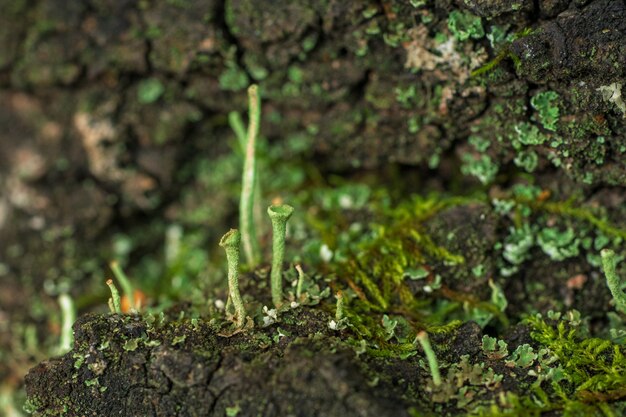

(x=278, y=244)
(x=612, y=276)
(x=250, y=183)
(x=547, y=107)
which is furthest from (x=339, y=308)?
(x=547, y=107)

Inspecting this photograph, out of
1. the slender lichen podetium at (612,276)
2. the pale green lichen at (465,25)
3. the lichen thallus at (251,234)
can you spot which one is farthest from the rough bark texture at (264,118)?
the slender lichen podetium at (612,276)

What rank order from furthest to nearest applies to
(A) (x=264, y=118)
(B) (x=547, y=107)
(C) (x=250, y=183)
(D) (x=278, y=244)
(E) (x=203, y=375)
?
(A) (x=264, y=118)
(C) (x=250, y=183)
(B) (x=547, y=107)
(D) (x=278, y=244)
(E) (x=203, y=375)

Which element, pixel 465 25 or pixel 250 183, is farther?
pixel 250 183

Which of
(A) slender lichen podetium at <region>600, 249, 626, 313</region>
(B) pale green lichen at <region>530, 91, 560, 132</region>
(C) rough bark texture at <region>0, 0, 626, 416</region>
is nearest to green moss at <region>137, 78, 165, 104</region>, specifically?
(C) rough bark texture at <region>0, 0, 626, 416</region>

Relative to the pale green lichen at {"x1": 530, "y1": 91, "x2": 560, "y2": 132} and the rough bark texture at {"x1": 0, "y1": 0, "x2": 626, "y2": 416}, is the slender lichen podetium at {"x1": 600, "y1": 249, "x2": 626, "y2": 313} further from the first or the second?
the pale green lichen at {"x1": 530, "y1": 91, "x2": 560, "y2": 132}

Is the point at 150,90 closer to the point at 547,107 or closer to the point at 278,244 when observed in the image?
the point at 278,244

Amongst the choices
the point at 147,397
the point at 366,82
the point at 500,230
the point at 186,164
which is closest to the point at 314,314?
the point at 147,397

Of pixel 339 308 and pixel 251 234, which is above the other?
pixel 251 234
